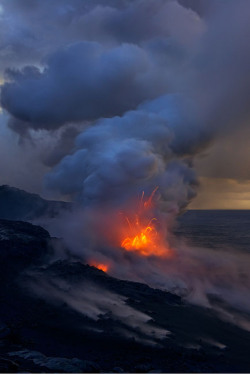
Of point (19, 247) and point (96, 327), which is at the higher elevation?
point (19, 247)

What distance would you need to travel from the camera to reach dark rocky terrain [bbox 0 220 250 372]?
32.2 meters

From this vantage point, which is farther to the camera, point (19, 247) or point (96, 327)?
point (19, 247)

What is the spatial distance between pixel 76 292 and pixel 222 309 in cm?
2499

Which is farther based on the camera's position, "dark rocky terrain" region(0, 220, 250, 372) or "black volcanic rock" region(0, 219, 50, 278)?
"black volcanic rock" region(0, 219, 50, 278)

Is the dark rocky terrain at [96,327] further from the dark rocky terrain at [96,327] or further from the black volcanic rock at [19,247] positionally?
the black volcanic rock at [19,247]

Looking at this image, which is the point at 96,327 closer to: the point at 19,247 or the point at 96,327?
the point at 96,327

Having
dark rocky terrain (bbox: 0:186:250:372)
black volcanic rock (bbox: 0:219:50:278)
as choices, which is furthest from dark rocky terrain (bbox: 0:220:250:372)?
black volcanic rock (bbox: 0:219:50:278)

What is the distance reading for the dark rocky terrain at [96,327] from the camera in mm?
32219

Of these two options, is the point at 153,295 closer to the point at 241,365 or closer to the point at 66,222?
the point at 241,365

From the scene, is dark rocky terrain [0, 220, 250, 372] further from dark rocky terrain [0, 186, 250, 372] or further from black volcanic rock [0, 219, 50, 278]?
black volcanic rock [0, 219, 50, 278]

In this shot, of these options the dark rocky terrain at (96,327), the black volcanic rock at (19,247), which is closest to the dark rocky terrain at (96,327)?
the dark rocky terrain at (96,327)

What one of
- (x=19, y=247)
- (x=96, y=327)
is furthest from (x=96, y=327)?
(x=19, y=247)

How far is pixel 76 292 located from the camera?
51.8m

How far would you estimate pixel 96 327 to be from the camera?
132 ft
